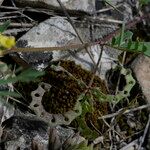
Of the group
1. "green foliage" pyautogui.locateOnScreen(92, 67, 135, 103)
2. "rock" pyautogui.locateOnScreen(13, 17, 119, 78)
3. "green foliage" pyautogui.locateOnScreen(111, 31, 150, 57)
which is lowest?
"green foliage" pyautogui.locateOnScreen(92, 67, 135, 103)

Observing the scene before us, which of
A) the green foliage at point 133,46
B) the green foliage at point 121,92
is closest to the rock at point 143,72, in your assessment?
the green foliage at point 121,92

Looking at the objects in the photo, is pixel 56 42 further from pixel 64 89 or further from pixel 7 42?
pixel 7 42

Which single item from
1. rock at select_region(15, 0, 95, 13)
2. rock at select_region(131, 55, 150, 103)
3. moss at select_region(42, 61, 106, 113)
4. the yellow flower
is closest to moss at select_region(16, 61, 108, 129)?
moss at select_region(42, 61, 106, 113)

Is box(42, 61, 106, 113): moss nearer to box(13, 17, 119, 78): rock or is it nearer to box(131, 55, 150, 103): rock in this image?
box(13, 17, 119, 78): rock

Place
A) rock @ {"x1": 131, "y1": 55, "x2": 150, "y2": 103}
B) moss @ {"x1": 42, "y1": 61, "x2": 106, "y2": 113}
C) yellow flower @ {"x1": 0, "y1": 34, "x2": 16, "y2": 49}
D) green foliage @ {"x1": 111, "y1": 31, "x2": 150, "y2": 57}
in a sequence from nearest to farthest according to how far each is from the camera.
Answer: yellow flower @ {"x1": 0, "y1": 34, "x2": 16, "y2": 49}
green foliage @ {"x1": 111, "y1": 31, "x2": 150, "y2": 57}
moss @ {"x1": 42, "y1": 61, "x2": 106, "y2": 113}
rock @ {"x1": 131, "y1": 55, "x2": 150, "y2": 103}

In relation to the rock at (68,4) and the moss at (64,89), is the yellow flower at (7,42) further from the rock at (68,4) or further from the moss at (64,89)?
the rock at (68,4)

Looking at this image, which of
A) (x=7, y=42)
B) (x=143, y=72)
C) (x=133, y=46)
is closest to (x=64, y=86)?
(x=133, y=46)
